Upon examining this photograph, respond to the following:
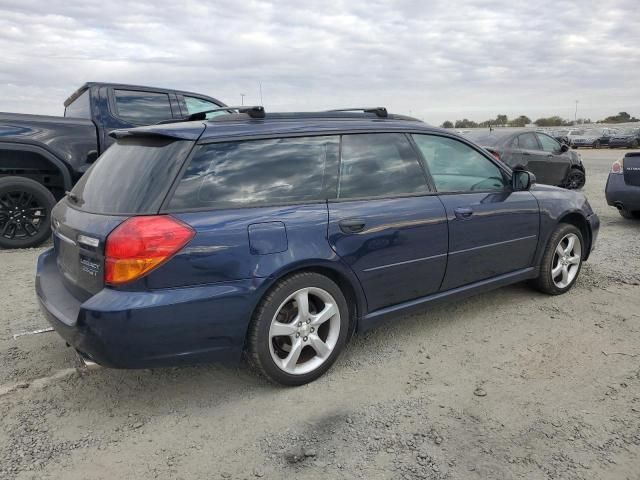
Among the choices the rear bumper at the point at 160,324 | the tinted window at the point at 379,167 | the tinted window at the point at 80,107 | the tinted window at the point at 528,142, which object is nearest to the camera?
the rear bumper at the point at 160,324

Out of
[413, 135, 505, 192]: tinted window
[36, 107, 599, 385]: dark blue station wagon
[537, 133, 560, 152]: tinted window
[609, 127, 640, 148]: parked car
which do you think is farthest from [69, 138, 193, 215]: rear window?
[609, 127, 640, 148]: parked car

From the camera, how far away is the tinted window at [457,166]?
3.84 meters

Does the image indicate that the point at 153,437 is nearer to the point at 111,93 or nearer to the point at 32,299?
the point at 32,299

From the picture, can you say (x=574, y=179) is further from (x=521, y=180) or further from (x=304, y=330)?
(x=304, y=330)

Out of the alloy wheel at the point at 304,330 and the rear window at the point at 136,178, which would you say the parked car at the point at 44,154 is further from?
the alloy wheel at the point at 304,330

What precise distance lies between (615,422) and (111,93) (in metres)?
6.81

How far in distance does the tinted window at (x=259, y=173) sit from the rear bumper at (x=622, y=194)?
237 inches

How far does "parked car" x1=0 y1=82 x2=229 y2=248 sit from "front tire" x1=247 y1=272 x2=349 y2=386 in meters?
4.56

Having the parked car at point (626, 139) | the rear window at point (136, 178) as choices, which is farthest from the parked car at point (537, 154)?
the parked car at point (626, 139)

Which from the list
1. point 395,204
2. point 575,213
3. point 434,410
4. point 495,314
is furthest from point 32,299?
point 575,213

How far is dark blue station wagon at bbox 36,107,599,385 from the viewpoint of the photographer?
2.65m

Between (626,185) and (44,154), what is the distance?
25.7ft

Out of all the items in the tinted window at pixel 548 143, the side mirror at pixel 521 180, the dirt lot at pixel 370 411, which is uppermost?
the tinted window at pixel 548 143

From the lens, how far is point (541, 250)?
4.51m
